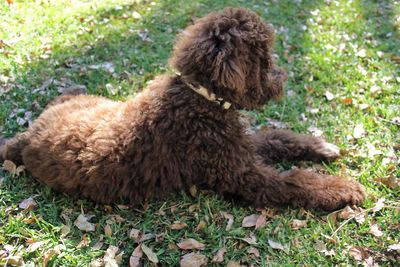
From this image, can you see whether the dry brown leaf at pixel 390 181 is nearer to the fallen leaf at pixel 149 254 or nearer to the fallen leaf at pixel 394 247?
the fallen leaf at pixel 394 247

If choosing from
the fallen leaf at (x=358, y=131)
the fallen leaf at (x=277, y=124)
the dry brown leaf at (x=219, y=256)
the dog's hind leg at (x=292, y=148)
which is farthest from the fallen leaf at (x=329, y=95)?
the dry brown leaf at (x=219, y=256)

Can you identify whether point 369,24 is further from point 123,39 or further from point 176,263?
point 176,263

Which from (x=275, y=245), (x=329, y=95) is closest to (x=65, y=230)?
(x=275, y=245)

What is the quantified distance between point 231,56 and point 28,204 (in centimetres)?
219

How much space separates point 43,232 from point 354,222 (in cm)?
261

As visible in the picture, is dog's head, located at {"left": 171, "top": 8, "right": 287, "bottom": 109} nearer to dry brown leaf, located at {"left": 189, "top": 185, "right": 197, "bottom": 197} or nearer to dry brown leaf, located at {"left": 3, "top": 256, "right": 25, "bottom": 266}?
dry brown leaf, located at {"left": 189, "top": 185, "right": 197, "bottom": 197}

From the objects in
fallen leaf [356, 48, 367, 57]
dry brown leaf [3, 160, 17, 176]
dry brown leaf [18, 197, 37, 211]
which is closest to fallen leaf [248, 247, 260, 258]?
dry brown leaf [18, 197, 37, 211]

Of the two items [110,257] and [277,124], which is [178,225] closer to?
[110,257]

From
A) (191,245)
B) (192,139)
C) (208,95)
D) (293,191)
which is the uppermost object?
(208,95)

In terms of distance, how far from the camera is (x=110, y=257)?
125 inches

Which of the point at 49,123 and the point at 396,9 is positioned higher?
the point at 396,9

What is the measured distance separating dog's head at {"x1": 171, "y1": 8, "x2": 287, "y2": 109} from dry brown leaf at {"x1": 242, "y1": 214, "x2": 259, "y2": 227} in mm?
931

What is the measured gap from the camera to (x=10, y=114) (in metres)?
4.71

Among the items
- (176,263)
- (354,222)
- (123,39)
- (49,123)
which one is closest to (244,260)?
(176,263)
